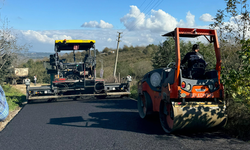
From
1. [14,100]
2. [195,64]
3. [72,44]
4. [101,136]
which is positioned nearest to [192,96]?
[195,64]

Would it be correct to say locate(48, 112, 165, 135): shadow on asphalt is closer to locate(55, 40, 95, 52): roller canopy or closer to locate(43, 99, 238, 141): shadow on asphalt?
locate(43, 99, 238, 141): shadow on asphalt

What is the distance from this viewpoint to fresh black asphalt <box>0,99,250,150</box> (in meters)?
4.84

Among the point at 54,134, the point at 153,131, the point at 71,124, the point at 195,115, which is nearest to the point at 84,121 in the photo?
the point at 71,124

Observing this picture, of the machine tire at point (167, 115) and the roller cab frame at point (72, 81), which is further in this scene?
the roller cab frame at point (72, 81)

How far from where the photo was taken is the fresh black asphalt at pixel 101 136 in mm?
4840

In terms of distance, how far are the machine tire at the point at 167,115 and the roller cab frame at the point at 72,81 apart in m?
6.81

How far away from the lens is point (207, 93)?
532cm

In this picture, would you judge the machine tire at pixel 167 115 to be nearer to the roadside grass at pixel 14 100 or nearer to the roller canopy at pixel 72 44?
the roadside grass at pixel 14 100

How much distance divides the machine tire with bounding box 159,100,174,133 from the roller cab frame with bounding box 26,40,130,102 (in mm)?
6808

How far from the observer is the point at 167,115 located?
18.5 feet

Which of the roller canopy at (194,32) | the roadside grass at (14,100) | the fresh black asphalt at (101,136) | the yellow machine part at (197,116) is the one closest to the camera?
the fresh black asphalt at (101,136)

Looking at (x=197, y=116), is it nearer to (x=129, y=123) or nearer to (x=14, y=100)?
(x=129, y=123)

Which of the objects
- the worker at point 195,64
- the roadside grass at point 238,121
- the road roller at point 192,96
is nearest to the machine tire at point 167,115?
the road roller at point 192,96

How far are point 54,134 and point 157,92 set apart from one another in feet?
9.02
